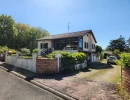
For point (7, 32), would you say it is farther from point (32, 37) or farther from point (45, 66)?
point (45, 66)

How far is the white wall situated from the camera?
12.2 m

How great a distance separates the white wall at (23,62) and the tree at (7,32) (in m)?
29.2

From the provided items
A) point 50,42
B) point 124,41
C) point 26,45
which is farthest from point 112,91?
point 124,41

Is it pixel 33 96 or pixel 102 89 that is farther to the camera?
pixel 102 89

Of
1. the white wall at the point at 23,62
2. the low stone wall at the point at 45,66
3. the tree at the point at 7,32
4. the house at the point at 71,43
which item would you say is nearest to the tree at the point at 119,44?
the house at the point at 71,43

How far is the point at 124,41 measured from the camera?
204ft

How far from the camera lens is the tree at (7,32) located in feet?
147

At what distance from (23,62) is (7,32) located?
35.6 meters

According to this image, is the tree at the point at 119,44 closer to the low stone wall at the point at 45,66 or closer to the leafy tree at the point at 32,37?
the leafy tree at the point at 32,37

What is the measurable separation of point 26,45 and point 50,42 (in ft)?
86.8

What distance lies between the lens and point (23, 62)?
1436 cm

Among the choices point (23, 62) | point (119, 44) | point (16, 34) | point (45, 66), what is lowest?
point (45, 66)

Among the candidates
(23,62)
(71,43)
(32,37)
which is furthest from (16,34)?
(23,62)

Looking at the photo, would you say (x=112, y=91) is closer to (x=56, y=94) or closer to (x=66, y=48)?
(x=56, y=94)
